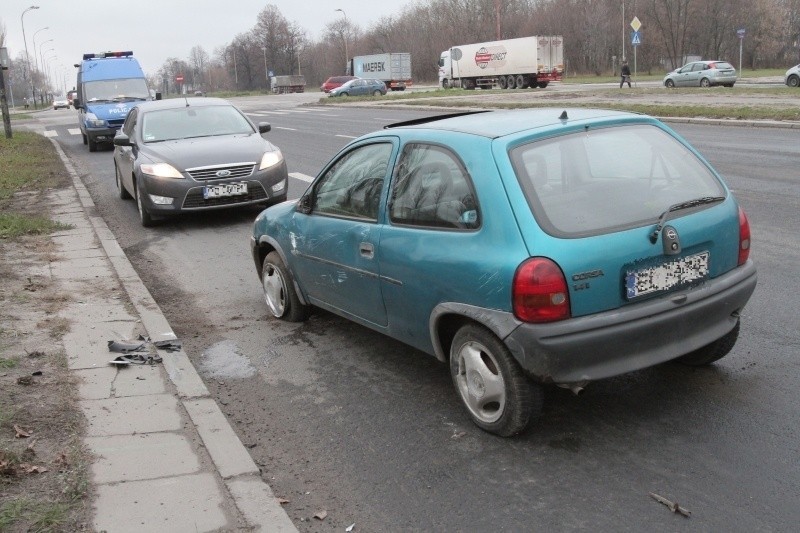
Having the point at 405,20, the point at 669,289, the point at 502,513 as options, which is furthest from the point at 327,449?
the point at 405,20

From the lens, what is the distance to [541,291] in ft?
12.7

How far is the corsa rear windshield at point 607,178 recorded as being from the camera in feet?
13.5

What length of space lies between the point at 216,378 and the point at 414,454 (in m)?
1.81

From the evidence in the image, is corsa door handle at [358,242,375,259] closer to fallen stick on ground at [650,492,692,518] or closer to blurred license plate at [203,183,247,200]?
fallen stick on ground at [650,492,692,518]

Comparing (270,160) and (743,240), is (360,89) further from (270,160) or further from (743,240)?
(743,240)

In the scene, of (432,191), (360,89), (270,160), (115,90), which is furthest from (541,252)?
(360,89)

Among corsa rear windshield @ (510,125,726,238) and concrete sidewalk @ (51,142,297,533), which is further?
corsa rear windshield @ (510,125,726,238)

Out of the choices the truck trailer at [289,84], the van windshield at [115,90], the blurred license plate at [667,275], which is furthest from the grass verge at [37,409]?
the truck trailer at [289,84]

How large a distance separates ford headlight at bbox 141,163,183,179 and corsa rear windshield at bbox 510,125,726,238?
7.39m

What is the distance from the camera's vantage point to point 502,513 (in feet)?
11.7

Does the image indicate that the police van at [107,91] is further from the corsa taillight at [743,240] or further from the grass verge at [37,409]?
the corsa taillight at [743,240]

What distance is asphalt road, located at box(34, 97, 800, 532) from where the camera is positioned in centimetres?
356

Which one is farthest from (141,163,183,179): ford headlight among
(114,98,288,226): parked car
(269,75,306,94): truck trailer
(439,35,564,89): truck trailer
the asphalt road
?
(269,75,306,94): truck trailer

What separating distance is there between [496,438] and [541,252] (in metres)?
1.02
